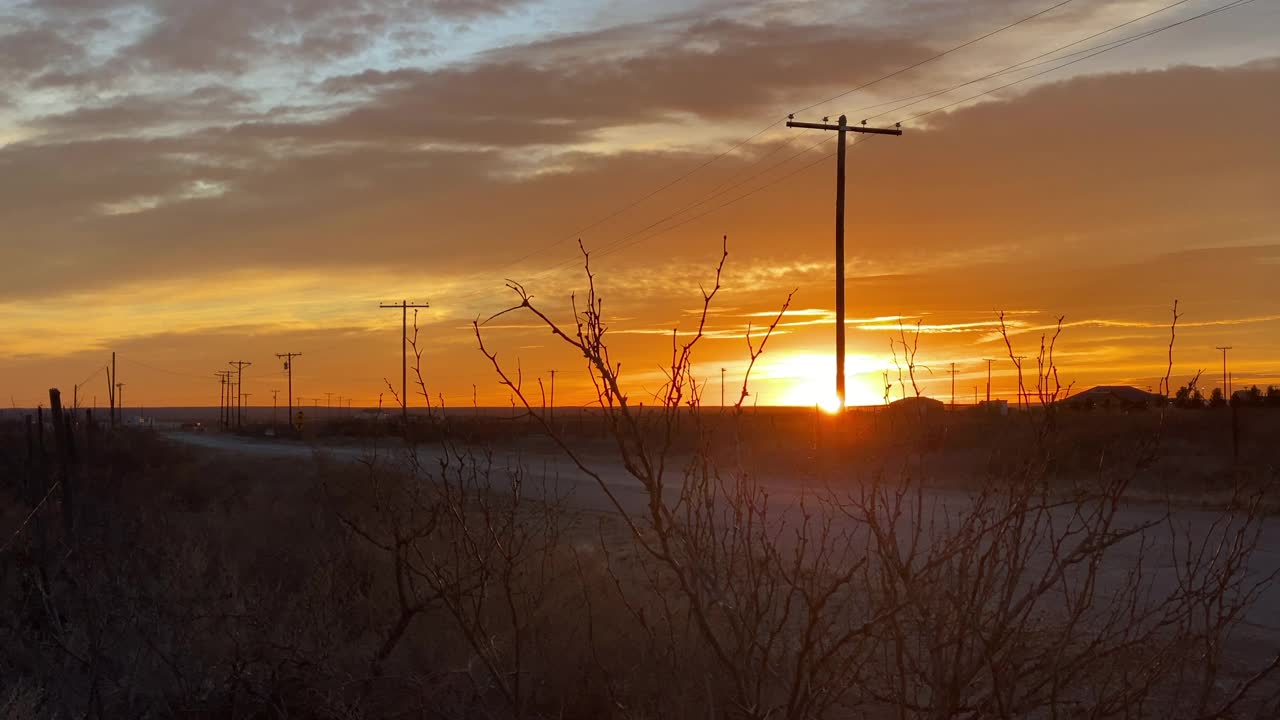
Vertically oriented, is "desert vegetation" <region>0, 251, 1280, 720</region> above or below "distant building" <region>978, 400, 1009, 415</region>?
below

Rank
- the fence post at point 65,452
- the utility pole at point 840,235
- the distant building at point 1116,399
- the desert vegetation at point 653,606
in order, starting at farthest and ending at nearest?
the utility pole at point 840,235 → the fence post at point 65,452 → the distant building at point 1116,399 → the desert vegetation at point 653,606

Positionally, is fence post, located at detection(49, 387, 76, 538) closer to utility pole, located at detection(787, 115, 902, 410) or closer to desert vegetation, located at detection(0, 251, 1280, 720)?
desert vegetation, located at detection(0, 251, 1280, 720)

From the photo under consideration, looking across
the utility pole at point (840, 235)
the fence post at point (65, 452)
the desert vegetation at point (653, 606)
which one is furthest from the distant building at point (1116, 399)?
the utility pole at point (840, 235)

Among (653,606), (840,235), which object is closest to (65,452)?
(653,606)

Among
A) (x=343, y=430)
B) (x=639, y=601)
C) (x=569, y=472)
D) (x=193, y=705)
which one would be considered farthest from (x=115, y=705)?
(x=343, y=430)

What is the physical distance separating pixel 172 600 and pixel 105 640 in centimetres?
50

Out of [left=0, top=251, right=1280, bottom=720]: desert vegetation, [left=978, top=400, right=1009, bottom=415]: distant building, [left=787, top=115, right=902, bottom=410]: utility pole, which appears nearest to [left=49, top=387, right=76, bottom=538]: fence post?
[left=0, top=251, right=1280, bottom=720]: desert vegetation

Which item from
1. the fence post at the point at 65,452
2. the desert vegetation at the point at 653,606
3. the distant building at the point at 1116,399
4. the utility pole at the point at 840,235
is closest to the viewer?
the desert vegetation at the point at 653,606

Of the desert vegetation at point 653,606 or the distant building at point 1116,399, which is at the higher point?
the distant building at point 1116,399

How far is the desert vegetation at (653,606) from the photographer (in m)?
3.22

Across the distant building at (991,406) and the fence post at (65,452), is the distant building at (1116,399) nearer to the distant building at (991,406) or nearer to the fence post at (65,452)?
the distant building at (991,406)

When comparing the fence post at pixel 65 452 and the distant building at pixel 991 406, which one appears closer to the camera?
the distant building at pixel 991 406

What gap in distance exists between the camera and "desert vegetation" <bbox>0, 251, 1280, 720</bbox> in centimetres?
322

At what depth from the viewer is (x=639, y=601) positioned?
8.64 meters
